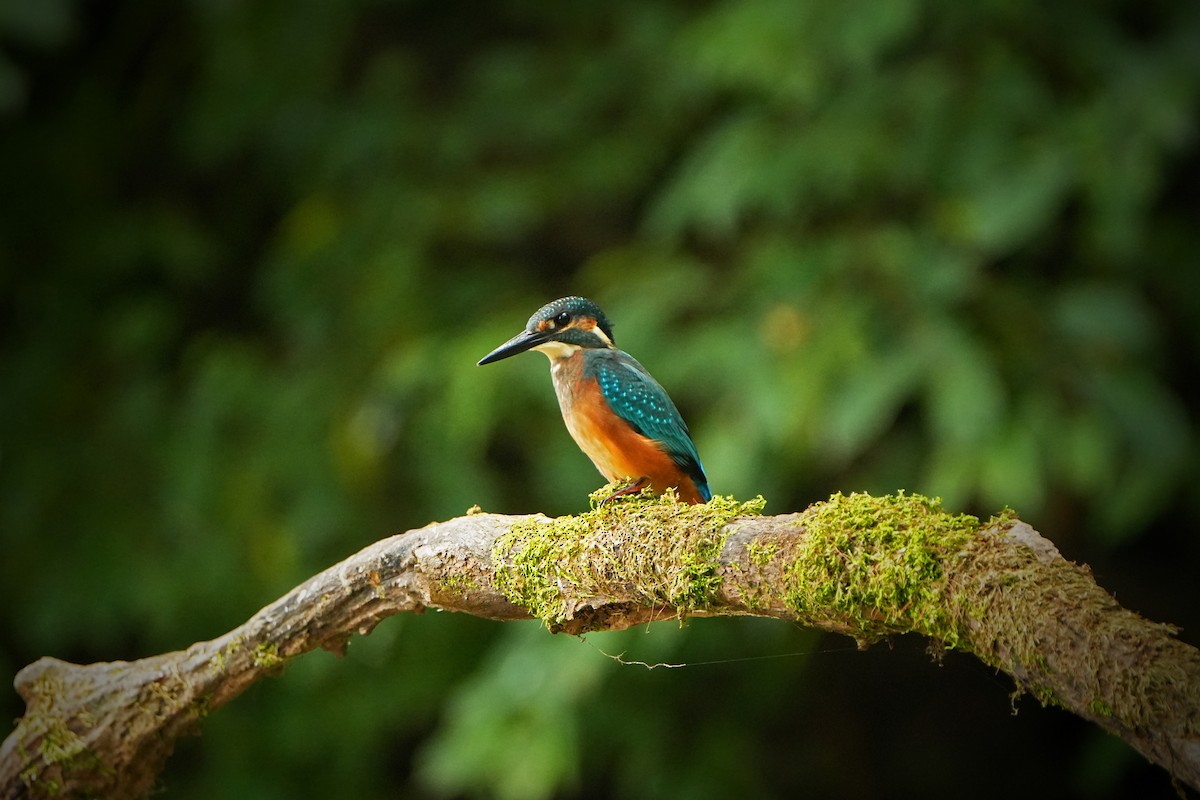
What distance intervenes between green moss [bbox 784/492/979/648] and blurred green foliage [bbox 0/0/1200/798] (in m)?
2.35

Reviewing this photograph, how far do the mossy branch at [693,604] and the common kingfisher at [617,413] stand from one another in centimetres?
51

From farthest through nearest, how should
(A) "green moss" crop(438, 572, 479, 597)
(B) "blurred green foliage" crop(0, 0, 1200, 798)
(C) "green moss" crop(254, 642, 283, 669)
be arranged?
1. (B) "blurred green foliage" crop(0, 0, 1200, 798)
2. (C) "green moss" crop(254, 642, 283, 669)
3. (A) "green moss" crop(438, 572, 479, 597)

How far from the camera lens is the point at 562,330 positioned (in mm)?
2963

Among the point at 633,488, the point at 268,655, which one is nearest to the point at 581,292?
the point at 633,488

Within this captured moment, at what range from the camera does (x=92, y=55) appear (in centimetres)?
638

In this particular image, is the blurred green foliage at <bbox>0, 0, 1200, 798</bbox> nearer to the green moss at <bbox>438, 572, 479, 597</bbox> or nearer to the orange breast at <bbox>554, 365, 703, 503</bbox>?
the orange breast at <bbox>554, 365, 703, 503</bbox>

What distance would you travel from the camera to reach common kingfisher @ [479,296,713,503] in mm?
2764

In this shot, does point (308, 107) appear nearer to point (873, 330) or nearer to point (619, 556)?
point (873, 330)

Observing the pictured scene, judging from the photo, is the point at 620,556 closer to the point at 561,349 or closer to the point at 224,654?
the point at 224,654

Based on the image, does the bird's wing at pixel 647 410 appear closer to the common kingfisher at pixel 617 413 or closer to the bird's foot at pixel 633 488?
the common kingfisher at pixel 617 413

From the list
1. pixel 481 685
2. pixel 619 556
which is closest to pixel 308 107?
pixel 481 685

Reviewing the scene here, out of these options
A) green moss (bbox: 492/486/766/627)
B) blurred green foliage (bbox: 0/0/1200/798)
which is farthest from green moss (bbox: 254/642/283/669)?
blurred green foliage (bbox: 0/0/1200/798)

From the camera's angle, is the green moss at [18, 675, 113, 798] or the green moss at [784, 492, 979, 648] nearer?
the green moss at [784, 492, 979, 648]

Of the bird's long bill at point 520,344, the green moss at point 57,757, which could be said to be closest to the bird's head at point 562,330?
the bird's long bill at point 520,344
